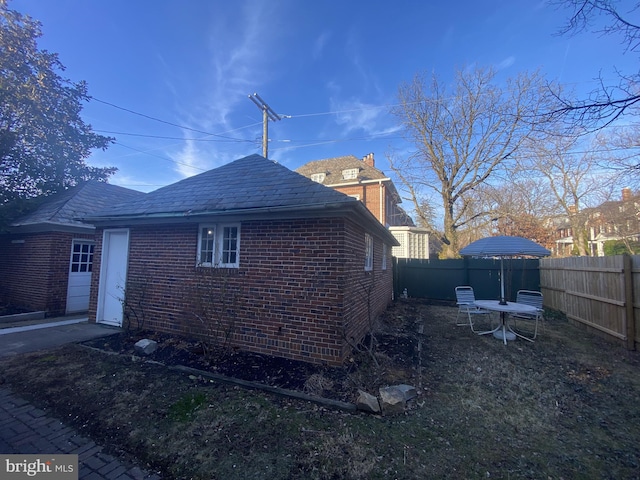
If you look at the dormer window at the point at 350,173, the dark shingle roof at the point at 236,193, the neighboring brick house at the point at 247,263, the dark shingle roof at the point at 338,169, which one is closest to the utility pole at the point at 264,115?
the dark shingle roof at the point at 236,193

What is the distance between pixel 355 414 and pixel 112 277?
281 inches

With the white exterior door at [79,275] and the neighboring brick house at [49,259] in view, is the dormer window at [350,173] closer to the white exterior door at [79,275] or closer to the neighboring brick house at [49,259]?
the neighboring brick house at [49,259]

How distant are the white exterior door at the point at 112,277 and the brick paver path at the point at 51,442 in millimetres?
3814

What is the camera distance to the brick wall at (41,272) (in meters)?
8.73

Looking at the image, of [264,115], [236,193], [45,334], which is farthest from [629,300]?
[45,334]

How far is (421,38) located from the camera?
978 cm

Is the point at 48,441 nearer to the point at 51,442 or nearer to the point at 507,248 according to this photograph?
the point at 51,442

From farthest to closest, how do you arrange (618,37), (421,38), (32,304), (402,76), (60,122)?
(402,76) → (60,122) → (421,38) → (32,304) → (618,37)

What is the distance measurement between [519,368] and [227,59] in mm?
11551

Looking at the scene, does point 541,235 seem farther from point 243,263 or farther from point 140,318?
point 140,318

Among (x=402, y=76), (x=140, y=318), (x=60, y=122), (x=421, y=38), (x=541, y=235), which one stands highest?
(x=402, y=76)

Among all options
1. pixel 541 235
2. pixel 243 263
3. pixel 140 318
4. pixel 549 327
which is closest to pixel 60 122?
pixel 140 318

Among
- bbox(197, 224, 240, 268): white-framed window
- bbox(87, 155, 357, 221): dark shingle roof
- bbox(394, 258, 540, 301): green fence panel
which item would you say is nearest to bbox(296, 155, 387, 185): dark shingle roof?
bbox(394, 258, 540, 301): green fence panel

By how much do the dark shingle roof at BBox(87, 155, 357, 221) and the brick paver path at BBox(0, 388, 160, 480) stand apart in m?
3.71
